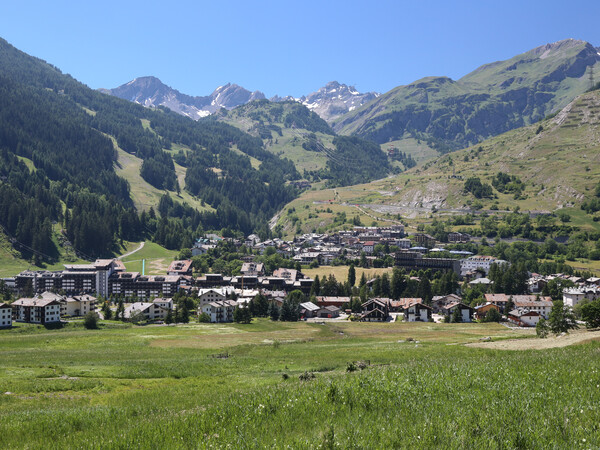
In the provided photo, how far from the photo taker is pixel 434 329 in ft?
314

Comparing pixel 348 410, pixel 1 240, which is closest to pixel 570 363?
pixel 348 410

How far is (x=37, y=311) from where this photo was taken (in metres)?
104

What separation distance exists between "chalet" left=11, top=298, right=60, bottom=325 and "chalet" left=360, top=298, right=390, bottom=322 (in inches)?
2727

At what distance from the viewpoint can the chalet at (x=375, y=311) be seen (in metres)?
116

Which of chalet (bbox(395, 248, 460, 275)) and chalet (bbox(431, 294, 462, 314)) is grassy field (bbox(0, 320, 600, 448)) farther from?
chalet (bbox(395, 248, 460, 275))

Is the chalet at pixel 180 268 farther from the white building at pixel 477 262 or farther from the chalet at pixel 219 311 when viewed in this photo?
the white building at pixel 477 262

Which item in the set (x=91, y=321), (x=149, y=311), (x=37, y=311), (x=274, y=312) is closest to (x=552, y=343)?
(x=274, y=312)

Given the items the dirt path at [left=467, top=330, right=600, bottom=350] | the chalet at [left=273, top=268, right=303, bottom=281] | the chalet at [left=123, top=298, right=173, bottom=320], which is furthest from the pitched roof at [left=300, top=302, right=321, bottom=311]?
the dirt path at [left=467, top=330, right=600, bottom=350]

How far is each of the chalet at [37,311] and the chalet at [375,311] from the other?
227ft

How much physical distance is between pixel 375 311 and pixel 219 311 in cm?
3727

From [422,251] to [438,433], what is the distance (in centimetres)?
18400

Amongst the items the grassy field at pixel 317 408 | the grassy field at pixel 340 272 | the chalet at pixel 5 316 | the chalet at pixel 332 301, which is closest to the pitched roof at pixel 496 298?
the chalet at pixel 332 301

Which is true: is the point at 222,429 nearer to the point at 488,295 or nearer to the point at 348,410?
the point at 348,410

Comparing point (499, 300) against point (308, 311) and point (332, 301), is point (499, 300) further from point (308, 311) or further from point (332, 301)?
point (308, 311)
